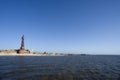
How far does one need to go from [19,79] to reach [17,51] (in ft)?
424

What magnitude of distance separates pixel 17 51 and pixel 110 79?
436 feet

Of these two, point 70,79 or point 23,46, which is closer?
point 70,79

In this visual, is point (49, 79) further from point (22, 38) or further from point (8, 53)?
point (8, 53)

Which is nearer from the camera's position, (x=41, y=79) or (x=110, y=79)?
(x=41, y=79)

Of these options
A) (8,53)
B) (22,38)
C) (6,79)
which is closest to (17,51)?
(8,53)

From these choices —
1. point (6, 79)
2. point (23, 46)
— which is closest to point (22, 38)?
point (23, 46)

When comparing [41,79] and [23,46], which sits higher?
[23,46]

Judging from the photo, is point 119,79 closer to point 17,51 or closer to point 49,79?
point 49,79

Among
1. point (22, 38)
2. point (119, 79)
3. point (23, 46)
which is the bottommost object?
point (119, 79)

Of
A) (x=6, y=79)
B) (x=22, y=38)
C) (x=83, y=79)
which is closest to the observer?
(x=6, y=79)

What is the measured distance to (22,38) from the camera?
13138 cm

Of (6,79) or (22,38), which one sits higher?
(22,38)

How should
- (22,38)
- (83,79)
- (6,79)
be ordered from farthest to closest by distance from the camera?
(22,38)
(83,79)
(6,79)

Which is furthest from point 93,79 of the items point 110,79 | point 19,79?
point 19,79
